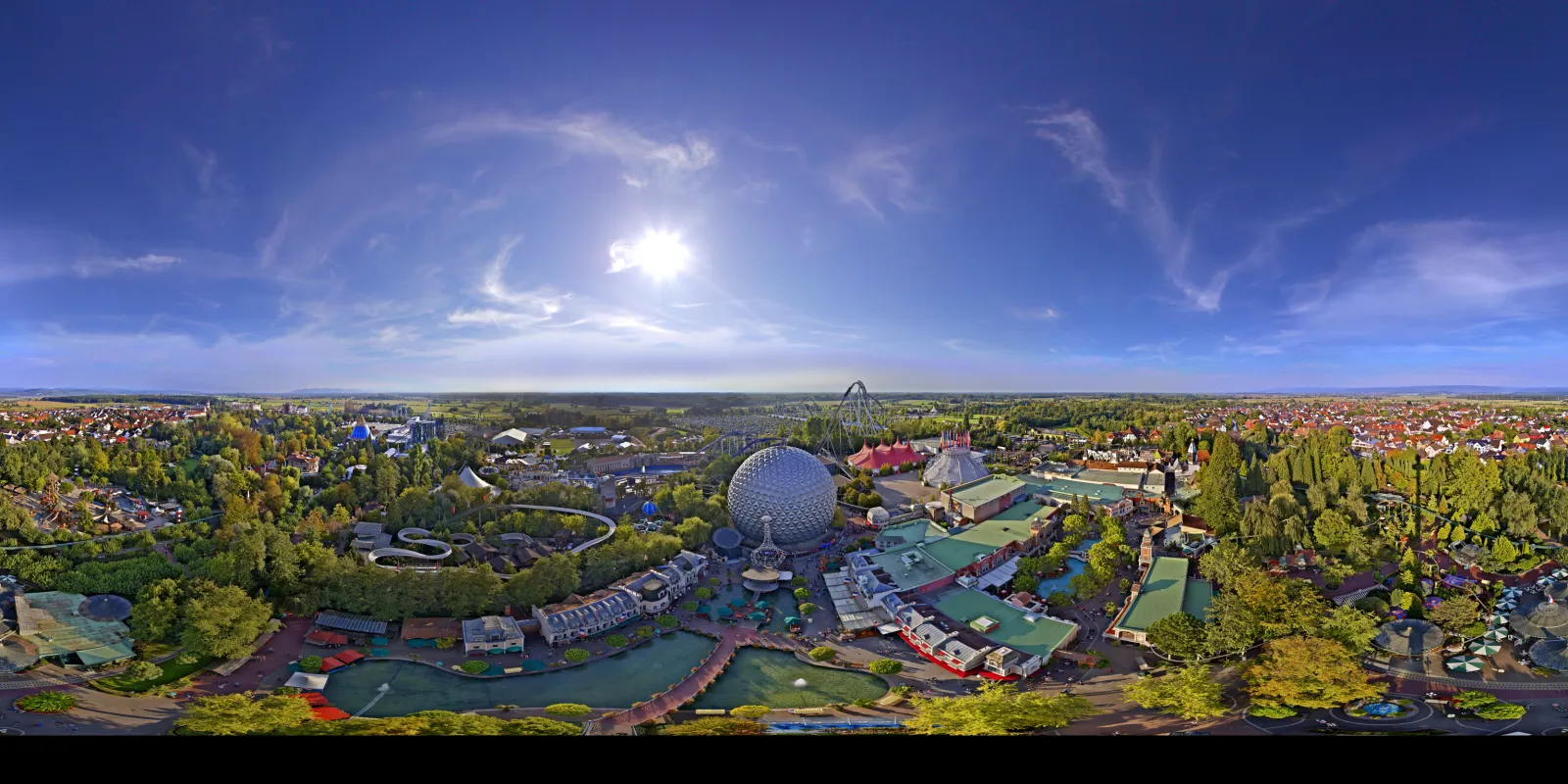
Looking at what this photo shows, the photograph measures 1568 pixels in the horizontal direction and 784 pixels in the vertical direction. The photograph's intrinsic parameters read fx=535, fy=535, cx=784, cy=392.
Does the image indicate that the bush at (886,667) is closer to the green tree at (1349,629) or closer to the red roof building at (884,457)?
the green tree at (1349,629)

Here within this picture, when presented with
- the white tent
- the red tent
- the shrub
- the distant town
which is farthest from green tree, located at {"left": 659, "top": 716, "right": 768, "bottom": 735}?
the white tent

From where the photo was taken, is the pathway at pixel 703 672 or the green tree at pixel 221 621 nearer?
the pathway at pixel 703 672

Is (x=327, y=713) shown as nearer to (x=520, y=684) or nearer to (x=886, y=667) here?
(x=520, y=684)

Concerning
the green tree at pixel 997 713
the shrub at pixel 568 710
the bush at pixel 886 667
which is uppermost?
the green tree at pixel 997 713

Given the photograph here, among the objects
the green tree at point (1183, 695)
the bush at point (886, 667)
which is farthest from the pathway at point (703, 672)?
the green tree at point (1183, 695)

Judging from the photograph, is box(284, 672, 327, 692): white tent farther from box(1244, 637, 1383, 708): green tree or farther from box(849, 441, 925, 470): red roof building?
box(849, 441, 925, 470): red roof building
